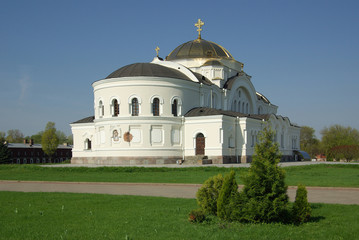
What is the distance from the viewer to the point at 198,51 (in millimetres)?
59656

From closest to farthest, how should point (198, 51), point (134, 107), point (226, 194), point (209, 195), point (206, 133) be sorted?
point (226, 194) < point (209, 195) < point (206, 133) < point (134, 107) < point (198, 51)

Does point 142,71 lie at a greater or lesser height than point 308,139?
greater

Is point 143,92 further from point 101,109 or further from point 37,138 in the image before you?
point 37,138

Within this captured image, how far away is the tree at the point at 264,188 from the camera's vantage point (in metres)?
10.3

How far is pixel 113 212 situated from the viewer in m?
12.1

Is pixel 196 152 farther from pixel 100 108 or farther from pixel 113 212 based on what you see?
pixel 113 212

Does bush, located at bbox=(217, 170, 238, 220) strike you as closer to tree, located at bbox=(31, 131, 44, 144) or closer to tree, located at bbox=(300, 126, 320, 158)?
tree, located at bbox=(300, 126, 320, 158)

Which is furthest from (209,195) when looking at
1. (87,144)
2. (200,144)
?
(87,144)

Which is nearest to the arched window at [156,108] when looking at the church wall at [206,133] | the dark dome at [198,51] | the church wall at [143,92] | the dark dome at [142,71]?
the church wall at [143,92]

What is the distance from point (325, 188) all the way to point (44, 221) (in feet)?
41.1

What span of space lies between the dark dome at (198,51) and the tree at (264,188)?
1947 inches

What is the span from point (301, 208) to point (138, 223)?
415 centimetres

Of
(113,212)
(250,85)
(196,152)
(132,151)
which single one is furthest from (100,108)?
(113,212)

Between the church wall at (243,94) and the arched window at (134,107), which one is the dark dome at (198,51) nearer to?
the church wall at (243,94)
